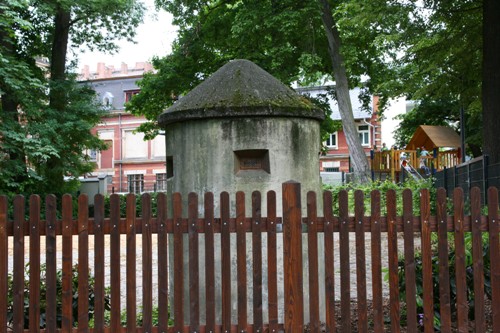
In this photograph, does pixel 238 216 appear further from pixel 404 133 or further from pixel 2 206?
pixel 404 133

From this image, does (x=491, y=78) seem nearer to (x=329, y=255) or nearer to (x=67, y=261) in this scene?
(x=329, y=255)

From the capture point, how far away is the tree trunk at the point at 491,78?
11227 millimetres

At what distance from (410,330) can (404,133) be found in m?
39.0

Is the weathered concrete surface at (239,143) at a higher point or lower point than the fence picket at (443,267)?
higher

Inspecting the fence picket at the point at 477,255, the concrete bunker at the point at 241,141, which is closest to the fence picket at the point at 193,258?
the concrete bunker at the point at 241,141

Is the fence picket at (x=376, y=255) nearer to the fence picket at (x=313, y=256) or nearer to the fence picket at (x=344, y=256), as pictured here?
the fence picket at (x=344, y=256)

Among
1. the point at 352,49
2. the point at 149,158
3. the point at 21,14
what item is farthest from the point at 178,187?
the point at 149,158

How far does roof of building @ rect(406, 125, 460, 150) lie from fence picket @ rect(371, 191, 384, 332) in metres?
28.6

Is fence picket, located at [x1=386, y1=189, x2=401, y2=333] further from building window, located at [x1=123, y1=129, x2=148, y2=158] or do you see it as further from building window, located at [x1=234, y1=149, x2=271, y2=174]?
building window, located at [x1=123, y1=129, x2=148, y2=158]

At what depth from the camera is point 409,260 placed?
4.80 meters

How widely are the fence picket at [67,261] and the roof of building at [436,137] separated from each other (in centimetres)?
2946

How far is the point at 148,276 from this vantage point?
15.7ft

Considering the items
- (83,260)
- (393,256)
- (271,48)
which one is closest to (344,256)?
(393,256)

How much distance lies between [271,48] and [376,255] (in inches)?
796
